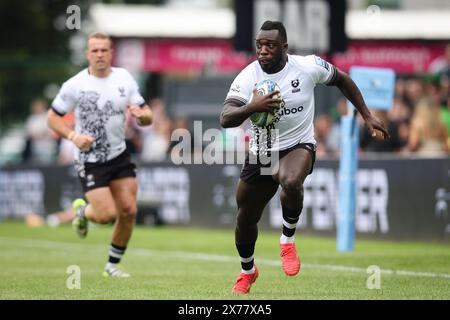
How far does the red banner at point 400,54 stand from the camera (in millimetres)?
30763

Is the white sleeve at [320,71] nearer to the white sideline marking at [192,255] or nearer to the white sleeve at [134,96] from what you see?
the white sideline marking at [192,255]

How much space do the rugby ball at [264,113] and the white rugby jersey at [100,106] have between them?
294cm

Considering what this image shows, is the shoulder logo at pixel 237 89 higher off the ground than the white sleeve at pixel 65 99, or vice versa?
the shoulder logo at pixel 237 89

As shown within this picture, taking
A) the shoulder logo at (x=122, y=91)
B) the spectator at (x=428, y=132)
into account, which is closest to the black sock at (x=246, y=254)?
the shoulder logo at (x=122, y=91)

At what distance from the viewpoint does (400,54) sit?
102ft

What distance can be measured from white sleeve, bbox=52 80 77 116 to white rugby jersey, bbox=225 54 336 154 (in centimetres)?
303

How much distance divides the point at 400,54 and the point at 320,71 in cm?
2002

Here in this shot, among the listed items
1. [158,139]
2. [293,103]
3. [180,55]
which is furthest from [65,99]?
[180,55]

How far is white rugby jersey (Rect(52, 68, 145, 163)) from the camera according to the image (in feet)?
45.0

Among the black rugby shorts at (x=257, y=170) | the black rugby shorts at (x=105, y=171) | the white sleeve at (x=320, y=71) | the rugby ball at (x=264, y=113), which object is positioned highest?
the white sleeve at (x=320, y=71)

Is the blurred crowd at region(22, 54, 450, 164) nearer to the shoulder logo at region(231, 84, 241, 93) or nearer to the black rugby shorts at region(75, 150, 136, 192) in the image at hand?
the black rugby shorts at region(75, 150, 136, 192)

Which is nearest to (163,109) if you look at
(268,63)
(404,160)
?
(404,160)

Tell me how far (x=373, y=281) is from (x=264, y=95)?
8.54ft

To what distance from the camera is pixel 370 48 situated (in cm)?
3091
